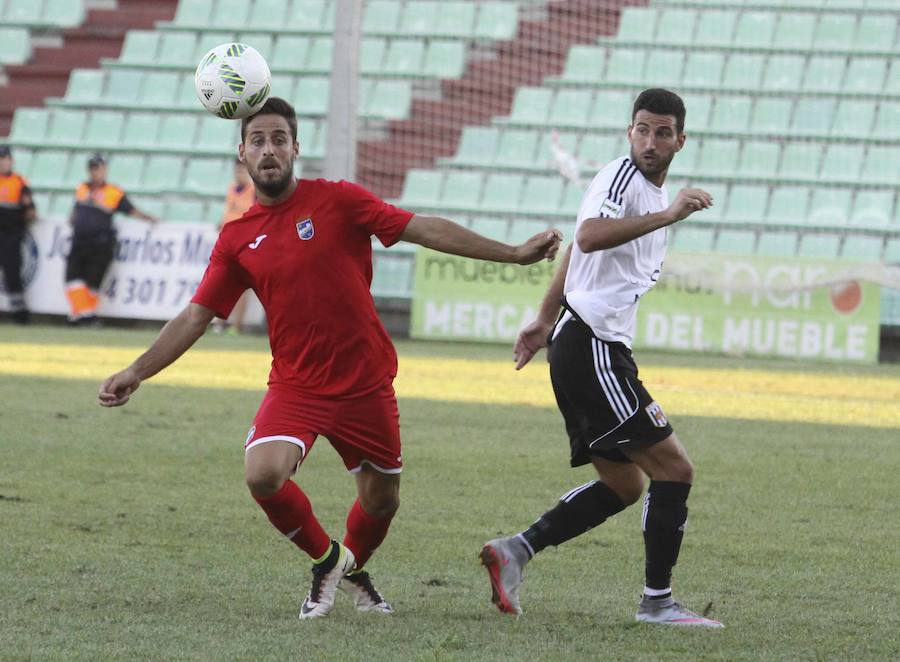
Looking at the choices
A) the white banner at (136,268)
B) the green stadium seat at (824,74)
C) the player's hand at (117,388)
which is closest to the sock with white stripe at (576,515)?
the player's hand at (117,388)

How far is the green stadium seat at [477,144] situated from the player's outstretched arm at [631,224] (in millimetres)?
17549

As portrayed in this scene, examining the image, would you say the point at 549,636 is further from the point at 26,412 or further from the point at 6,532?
the point at 26,412

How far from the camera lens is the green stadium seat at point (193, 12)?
2586 centimetres

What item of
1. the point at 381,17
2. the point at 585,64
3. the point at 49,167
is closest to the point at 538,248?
the point at 585,64

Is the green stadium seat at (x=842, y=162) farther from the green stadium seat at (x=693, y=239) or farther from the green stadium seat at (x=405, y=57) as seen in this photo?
the green stadium seat at (x=405, y=57)

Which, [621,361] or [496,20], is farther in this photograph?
[496,20]

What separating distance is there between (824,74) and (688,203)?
17.9 meters

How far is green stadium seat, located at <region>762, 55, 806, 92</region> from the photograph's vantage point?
22.1 meters

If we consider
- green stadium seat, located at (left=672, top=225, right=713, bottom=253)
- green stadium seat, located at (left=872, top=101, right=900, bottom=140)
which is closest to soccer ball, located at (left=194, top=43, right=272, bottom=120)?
green stadium seat, located at (left=672, top=225, right=713, bottom=253)

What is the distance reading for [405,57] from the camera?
24.1 metres

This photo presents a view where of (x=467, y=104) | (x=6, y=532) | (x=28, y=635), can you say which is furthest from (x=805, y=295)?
(x=28, y=635)

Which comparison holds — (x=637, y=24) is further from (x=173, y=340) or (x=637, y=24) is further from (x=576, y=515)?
(x=173, y=340)

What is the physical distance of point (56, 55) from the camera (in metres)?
26.7

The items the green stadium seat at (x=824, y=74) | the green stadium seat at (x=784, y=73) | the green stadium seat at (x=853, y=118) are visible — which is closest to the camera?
the green stadium seat at (x=853, y=118)
